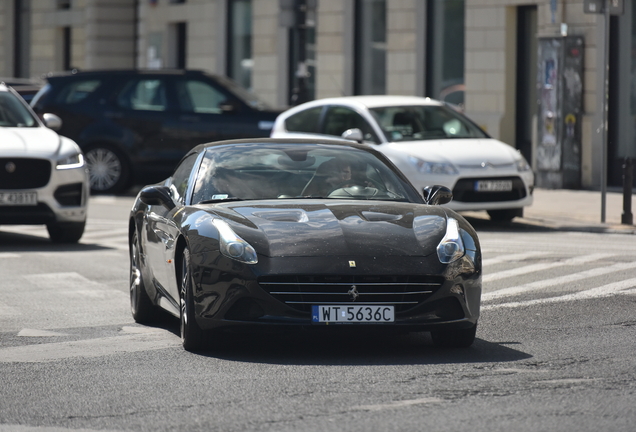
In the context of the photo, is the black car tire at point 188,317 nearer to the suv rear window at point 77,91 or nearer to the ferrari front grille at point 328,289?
the ferrari front grille at point 328,289

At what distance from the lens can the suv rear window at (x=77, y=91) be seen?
828 inches

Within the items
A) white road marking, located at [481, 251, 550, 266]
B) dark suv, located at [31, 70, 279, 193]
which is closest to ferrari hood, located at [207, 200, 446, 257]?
white road marking, located at [481, 251, 550, 266]

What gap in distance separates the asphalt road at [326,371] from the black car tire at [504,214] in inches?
212

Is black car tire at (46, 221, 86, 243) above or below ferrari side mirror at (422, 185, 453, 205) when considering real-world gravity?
below

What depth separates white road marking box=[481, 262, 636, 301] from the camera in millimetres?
10031

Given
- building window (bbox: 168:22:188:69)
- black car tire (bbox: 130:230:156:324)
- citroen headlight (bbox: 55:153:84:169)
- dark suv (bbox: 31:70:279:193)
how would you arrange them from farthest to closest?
building window (bbox: 168:22:188:69)
dark suv (bbox: 31:70:279:193)
citroen headlight (bbox: 55:153:84:169)
black car tire (bbox: 130:230:156:324)

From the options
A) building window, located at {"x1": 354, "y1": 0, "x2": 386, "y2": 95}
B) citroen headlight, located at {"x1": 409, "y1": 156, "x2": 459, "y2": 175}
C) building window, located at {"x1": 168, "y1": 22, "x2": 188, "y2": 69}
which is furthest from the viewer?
building window, located at {"x1": 168, "y1": 22, "x2": 188, "y2": 69}

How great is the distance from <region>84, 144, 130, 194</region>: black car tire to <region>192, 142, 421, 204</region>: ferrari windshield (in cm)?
1259

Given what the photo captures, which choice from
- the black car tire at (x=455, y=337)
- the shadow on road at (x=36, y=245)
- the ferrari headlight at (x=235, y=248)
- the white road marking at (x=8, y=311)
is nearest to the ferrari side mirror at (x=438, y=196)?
the black car tire at (x=455, y=337)

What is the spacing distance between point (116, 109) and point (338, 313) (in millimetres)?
14462

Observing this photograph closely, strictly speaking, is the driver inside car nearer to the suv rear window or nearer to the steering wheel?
the steering wheel

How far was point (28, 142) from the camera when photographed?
14148 mm

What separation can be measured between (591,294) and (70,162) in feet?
21.1

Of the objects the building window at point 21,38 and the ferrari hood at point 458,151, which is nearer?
the ferrari hood at point 458,151
